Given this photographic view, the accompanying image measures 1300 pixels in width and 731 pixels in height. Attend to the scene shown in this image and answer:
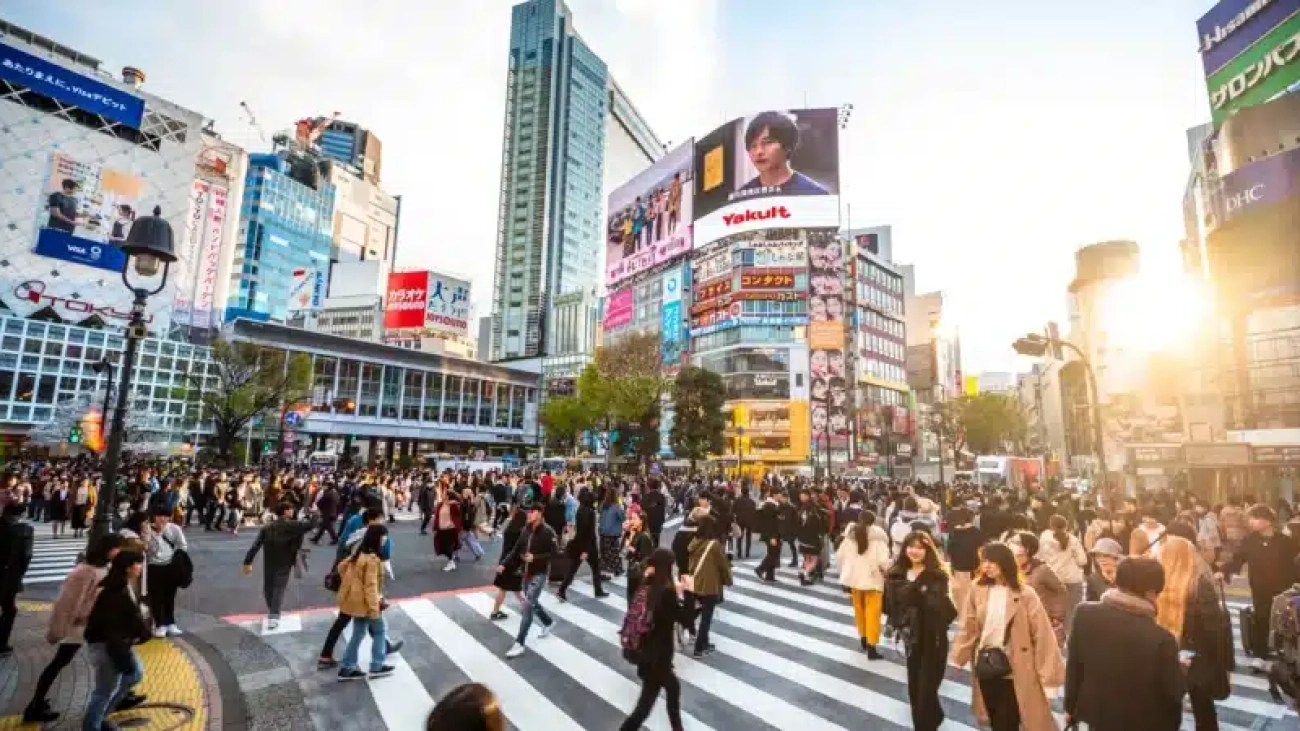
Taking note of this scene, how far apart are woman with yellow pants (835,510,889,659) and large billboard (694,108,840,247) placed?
50.9 m

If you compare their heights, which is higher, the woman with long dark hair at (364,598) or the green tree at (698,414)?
the green tree at (698,414)

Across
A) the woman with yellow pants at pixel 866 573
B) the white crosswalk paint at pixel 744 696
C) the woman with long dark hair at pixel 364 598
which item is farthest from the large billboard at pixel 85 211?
the woman with yellow pants at pixel 866 573

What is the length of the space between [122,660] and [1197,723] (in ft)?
27.5

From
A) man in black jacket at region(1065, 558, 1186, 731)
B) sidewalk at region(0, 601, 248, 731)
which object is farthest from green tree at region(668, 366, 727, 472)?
man in black jacket at region(1065, 558, 1186, 731)

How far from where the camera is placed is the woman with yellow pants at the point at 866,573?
288 inches

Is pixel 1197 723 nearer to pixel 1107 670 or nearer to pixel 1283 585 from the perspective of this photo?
pixel 1107 670

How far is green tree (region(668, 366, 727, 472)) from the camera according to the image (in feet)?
148

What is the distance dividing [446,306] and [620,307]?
2150 centimetres

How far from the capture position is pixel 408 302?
71.5 meters

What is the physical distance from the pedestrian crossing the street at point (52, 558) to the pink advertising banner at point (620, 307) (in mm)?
59936

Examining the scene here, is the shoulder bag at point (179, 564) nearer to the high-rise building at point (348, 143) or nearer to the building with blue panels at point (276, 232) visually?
the building with blue panels at point (276, 232)


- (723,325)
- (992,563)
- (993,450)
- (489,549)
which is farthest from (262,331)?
(993,450)

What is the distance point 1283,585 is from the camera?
666 centimetres

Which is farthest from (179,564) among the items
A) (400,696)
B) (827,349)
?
(827,349)
